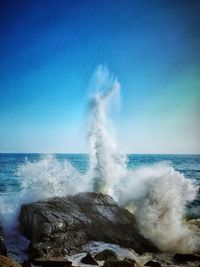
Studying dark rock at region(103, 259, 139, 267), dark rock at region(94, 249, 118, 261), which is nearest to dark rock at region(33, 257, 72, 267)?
dark rock at region(103, 259, 139, 267)

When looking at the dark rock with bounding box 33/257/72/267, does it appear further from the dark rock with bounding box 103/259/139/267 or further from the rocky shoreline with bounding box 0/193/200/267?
the rocky shoreline with bounding box 0/193/200/267

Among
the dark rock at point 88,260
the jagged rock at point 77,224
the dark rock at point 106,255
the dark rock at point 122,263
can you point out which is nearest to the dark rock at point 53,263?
the dark rock at point 122,263

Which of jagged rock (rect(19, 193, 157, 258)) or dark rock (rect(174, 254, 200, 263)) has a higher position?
jagged rock (rect(19, 193, 157, 258))

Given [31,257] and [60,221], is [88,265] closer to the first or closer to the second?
[31,257]

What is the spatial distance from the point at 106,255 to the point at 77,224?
2.56 metres

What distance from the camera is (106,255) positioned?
10109 mm

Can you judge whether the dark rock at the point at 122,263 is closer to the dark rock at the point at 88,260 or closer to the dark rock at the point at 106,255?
the dark rock at the point at 88,260

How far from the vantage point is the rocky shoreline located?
10.1m

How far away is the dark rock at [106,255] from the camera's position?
394 inches

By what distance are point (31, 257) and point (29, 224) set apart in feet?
10.4

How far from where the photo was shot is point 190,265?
10320mm

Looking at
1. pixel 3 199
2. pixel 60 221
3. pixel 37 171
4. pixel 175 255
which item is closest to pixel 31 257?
pixel 60 221

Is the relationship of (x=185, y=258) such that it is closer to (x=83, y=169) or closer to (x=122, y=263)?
(x=122, y=263)

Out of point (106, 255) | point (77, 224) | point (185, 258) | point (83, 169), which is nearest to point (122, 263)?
point (106, 255)
